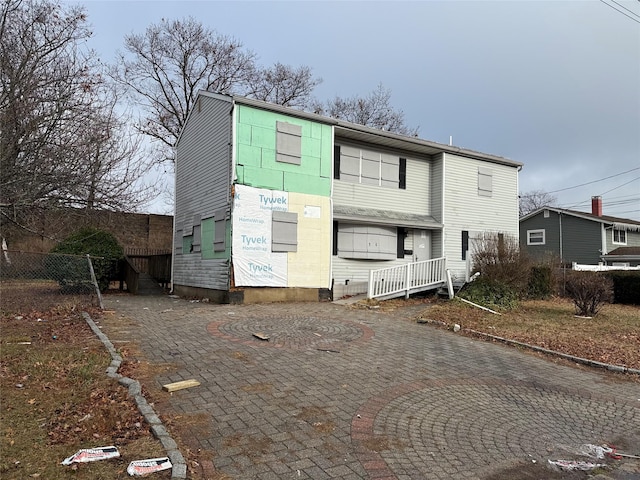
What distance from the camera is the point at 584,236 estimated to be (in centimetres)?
3088

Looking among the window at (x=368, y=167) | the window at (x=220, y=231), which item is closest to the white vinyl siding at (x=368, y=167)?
the window at (x=368, y=167)

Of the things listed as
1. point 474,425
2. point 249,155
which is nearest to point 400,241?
point 249,155

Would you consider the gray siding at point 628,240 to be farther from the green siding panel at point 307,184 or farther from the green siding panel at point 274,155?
the green siding panel at point 274,155

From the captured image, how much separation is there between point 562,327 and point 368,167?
30.6 feet

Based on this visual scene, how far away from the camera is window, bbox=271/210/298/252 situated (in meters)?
13.6

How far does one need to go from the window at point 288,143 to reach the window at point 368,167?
2.36 metres

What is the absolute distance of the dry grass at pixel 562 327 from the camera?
800 cm

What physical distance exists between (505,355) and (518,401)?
8.26ft

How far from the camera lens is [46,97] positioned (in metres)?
9.33

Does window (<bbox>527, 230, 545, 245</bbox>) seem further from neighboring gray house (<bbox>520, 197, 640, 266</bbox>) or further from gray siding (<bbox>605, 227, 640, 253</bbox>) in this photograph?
gray siding (<bbox>605, 227, 640, 253</bbox>)

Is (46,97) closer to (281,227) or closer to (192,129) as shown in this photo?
(281,227)

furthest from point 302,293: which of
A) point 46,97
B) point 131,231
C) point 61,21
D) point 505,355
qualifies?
point 131,231

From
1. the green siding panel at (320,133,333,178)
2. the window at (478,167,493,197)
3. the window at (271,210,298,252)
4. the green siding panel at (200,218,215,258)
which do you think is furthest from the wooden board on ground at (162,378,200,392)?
the window at (478,167,493,197)

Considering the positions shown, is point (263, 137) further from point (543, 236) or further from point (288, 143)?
point (543, 236)
